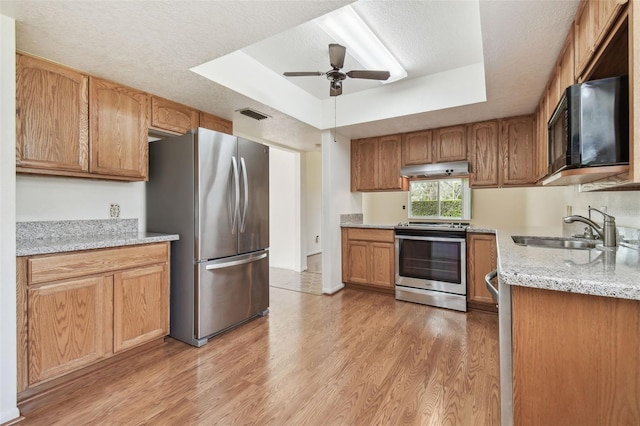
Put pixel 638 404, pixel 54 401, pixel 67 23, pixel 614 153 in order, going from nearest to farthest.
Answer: pixel 638 404
pixel 614 153
pixel 67 23
pixel 54 401

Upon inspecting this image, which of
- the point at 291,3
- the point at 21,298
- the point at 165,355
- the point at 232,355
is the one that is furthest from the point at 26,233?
the point at 291,3

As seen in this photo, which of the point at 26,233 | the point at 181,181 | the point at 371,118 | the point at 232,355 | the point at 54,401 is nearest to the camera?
the point at 54,401

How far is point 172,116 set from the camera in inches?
111

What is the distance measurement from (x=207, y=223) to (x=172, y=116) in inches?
44.8

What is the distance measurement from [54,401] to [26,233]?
45.9 inches

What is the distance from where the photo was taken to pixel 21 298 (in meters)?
1.72

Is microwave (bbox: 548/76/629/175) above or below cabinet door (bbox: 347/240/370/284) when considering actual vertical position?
above

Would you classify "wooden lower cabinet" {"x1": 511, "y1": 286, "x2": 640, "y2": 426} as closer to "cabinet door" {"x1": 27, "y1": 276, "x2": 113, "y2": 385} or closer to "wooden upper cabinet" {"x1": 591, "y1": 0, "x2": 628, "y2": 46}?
"wooden upper cabinet" {"x1": 591, "y1": 0, "x2": 628, "y2": 46}

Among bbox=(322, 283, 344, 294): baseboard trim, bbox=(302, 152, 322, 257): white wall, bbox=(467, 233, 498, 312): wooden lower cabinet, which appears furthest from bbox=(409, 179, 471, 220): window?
bbox=(302, 152, 322, 257): white wall

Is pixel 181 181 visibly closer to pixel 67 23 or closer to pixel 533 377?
pixel 67 23

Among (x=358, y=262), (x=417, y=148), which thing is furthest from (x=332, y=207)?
(x=417, y=148)

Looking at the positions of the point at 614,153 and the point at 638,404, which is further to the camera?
the point at 614,153

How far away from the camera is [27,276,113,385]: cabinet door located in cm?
178

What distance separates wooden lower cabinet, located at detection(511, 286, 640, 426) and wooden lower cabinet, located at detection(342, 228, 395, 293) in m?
2.74
